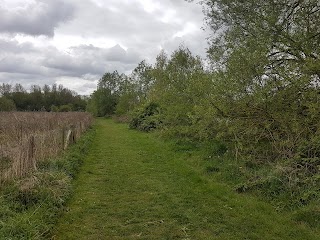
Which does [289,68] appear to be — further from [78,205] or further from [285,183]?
[78,205]

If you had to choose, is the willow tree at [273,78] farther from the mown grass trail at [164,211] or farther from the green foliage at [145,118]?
the green foliage at [145,118]

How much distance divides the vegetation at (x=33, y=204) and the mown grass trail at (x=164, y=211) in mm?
282

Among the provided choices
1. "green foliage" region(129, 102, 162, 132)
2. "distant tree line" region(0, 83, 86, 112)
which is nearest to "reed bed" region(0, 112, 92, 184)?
"green foliage" region(129, 102, 162, 132)

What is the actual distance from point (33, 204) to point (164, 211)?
2.74 m

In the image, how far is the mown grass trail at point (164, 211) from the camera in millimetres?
5789

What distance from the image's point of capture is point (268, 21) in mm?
8102

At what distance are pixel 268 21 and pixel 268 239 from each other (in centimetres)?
530

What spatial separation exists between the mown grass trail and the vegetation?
0.93ft

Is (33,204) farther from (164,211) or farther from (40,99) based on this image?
(40,99)

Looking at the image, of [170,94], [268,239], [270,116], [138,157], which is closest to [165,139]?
[170,94]

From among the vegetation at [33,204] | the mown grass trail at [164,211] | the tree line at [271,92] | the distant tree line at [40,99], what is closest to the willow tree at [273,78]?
the tree line at [271,92]

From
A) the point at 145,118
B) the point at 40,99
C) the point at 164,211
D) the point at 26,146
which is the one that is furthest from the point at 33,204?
the point at 40,99

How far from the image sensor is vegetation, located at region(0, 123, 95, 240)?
5.32 meters

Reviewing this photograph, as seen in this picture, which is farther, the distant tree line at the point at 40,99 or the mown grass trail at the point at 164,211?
the distant tree line at the point at 40,99
